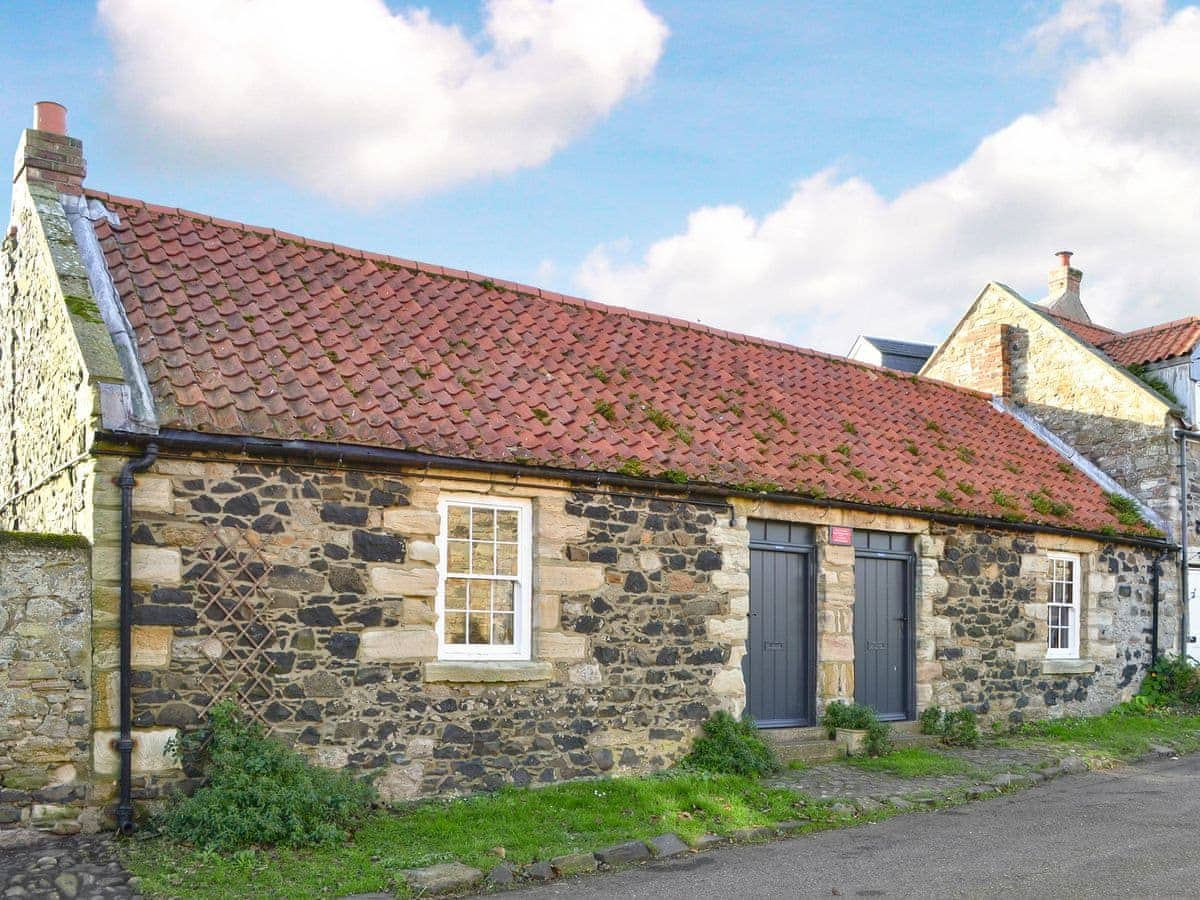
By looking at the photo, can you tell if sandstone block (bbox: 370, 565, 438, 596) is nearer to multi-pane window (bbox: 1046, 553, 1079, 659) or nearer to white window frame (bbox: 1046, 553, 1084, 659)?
multi-pane window (bbox: 1046, 553, 1079, 659)

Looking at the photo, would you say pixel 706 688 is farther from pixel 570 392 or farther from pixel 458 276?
pixel 458 276

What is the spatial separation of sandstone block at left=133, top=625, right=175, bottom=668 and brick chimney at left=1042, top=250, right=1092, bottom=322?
20.4m

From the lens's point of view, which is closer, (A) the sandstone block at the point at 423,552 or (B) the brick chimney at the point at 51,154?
(A) the sandstone block at the point at 423,552

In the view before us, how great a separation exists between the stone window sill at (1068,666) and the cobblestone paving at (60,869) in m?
12.2

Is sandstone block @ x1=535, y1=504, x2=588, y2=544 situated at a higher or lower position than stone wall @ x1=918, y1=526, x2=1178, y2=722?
higher

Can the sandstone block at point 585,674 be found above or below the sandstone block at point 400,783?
above

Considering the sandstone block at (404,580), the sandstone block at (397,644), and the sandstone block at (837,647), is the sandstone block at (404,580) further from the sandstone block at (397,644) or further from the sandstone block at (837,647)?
the sandstone block at (837,647)

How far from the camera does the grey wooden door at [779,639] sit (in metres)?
12.7

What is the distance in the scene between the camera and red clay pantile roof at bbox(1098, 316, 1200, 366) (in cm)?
→ 1861

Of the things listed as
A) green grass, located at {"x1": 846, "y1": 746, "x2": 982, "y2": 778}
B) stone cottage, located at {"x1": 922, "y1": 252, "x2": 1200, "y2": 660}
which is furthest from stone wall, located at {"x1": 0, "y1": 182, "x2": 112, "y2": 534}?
stone cottage, located at {"x1": 922, "y1": 252, "x2": 1200, "y2": 660}

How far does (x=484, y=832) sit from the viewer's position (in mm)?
8797

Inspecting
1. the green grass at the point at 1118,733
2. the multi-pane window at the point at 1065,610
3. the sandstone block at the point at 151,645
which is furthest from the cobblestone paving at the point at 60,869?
the multi-pane window at the point at 1065,610

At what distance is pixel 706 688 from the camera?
38.7ft

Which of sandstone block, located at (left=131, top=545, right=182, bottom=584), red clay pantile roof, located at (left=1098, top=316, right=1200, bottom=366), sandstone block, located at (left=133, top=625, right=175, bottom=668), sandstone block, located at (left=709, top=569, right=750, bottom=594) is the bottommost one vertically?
sandstone block, located at (left=133, top=625, right=175, bottom=668)
